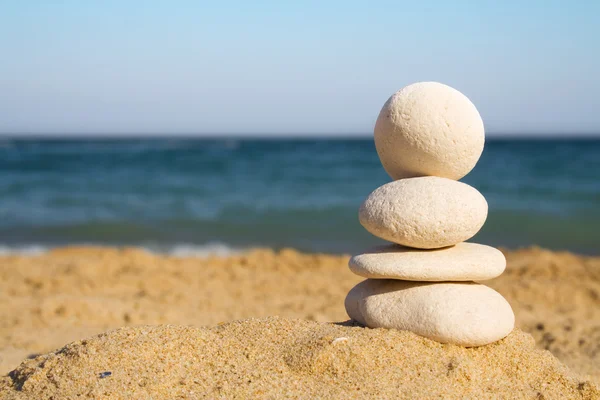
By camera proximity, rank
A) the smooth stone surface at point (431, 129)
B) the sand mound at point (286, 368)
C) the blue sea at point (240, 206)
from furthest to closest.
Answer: the blue sea at point (240, 206) → the smooth stone surface at point (431, 129) → the sand mound at point (286, 368)

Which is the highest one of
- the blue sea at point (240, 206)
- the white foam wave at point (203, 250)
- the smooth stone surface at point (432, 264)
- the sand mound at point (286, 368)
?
the smooth stone surface at point (432, 264)

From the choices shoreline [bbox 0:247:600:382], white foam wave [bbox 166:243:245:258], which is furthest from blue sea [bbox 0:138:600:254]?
shoreline [bbox 0:247:600:382]

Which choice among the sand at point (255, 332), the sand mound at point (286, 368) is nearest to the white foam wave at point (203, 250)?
the sand at point (255, 332)

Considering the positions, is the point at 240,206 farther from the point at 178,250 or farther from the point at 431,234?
the point at 431,234

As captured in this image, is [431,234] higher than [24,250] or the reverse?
higher

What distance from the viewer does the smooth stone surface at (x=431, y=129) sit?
158 inches

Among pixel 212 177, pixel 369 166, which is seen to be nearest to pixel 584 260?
pixel 212 177

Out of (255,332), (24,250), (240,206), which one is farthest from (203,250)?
(255,332)

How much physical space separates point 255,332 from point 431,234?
1368 millimetres

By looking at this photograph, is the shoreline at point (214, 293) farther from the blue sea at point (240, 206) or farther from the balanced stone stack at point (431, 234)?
the blue sea at point (240, 206)

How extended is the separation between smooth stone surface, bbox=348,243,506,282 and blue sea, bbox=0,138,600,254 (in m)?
7.24

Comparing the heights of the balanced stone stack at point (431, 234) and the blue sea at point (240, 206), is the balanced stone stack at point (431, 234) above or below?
above

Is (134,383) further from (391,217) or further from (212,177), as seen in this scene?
(212,177)

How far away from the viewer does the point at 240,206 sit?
1609 cm
